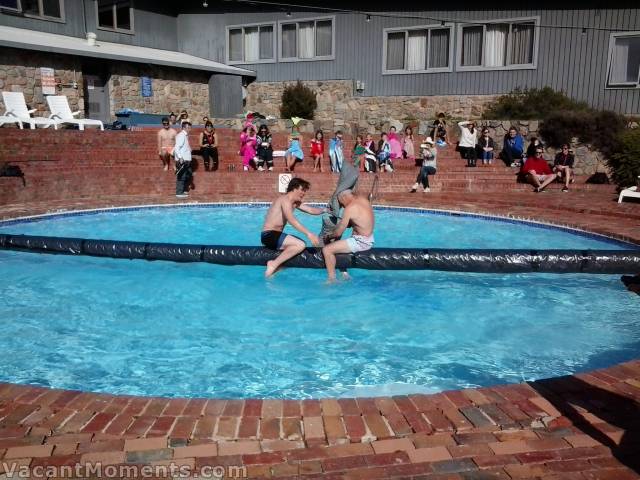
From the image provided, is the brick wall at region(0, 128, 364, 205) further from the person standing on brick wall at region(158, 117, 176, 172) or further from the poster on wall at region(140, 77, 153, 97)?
the poster on wall at region(140, 77, 153, 97)

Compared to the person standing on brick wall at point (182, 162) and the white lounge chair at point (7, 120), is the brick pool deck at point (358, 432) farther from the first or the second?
the white lounge chair at point (7, 120)

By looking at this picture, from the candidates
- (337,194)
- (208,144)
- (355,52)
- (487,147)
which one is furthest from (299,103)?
(337,194)

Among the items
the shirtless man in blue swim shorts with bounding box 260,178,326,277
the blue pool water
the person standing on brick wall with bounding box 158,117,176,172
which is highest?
the person standing on brick wall with bounding box 158,117,176,172

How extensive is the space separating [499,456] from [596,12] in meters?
20.6

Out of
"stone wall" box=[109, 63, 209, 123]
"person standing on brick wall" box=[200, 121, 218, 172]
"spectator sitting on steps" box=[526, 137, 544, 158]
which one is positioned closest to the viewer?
"person standing on brick wall" box=[200, 121, 218, 172]

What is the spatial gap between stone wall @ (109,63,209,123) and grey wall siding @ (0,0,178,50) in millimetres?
3167

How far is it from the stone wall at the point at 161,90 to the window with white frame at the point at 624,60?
1661 cm

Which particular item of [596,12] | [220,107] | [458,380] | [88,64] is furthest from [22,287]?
[596,12]

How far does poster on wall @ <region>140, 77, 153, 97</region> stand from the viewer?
2191 cm

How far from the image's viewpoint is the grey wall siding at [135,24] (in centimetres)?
2116

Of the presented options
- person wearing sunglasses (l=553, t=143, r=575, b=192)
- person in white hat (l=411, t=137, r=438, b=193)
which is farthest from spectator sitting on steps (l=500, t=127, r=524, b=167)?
person in white hat (l=411, t=137, r=438, b=193)

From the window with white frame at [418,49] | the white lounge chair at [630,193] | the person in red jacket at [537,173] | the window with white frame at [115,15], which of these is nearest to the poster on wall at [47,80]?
the window with white frame at [115,15]

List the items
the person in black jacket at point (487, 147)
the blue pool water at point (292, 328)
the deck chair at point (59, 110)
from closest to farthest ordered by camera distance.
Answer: the blue pool water at point (292, 328) < the person in black jacket at point (487, 147) < the deck chair at point (59, 110)

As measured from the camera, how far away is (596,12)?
19.0m
